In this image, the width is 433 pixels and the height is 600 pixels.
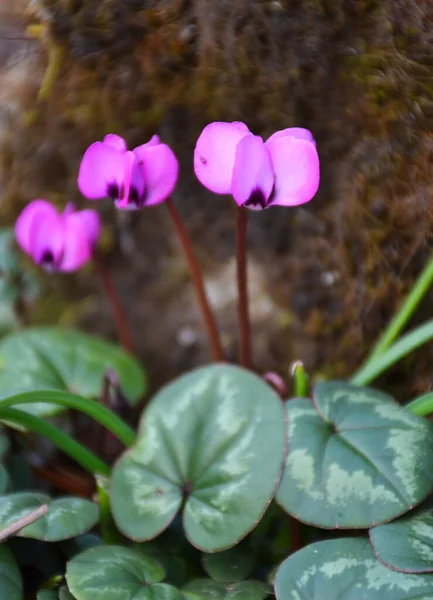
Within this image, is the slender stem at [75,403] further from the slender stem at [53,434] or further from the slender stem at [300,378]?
the slender stem at [300,378]

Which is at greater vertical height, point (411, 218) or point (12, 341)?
point (411, 218)

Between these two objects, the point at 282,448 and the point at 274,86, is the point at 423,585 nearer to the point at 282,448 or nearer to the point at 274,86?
the point at 282,448

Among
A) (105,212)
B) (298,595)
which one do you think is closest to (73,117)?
(105,212)

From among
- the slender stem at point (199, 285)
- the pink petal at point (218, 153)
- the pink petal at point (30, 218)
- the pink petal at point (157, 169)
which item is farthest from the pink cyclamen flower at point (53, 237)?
the pink petal at point (218, 153)

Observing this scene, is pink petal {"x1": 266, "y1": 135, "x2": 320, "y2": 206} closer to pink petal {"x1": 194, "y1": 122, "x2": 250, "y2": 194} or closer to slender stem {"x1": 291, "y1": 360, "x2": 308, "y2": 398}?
pink petal {"x1": 194, "y1": 122, "x2": 250, "y2": 194}

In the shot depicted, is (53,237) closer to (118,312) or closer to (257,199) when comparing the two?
(118,312)

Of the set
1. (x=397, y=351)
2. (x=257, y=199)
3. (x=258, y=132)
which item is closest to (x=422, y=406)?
(x=397, y=351)

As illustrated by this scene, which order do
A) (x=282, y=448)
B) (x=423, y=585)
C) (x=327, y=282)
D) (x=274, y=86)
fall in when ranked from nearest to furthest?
(x=423, y=585) < (x=282, y=448) < (x=274, y=86) < (x=327, y=282)

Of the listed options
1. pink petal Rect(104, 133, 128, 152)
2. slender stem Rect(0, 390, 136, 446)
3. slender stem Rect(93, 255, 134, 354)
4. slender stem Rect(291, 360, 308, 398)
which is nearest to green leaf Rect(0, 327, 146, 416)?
slender stem Rect(93, 255, 134, 354)
